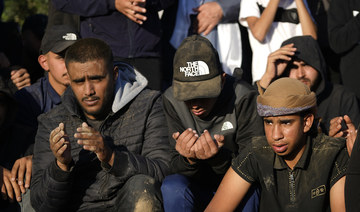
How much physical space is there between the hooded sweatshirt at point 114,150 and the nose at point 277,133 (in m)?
1.12

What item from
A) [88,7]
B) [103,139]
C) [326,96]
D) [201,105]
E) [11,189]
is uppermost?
[88,7]

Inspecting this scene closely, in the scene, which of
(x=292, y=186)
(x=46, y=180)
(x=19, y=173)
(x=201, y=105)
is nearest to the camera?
(x=292, y=186)

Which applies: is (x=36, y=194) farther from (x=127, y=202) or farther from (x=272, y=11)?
(x=272, y=11)

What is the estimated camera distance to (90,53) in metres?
5.69

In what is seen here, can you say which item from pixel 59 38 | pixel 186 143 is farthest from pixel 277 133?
pixel 59 38

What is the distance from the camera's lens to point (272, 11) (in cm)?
695

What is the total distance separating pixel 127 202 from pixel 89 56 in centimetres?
134

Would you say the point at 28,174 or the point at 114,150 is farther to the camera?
the point at 28,174

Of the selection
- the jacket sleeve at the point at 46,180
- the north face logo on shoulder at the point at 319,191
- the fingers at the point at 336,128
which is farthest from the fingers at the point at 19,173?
the fingers at the point at 336,128

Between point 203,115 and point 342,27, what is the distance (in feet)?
7.26

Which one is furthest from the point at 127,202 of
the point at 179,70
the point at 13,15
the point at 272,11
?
the point at 13,15

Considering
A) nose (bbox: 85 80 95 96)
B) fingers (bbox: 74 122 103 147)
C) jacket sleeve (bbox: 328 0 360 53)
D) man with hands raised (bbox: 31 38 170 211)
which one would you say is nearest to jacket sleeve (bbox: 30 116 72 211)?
man with hands raised (bbox: 31 38 170 211)

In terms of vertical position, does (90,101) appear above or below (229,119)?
above

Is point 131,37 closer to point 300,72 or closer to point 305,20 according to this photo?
point 300,72
